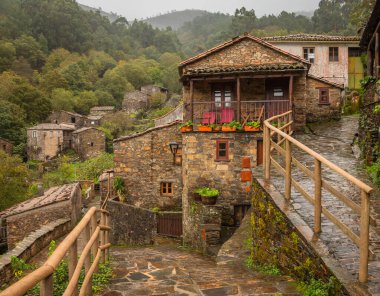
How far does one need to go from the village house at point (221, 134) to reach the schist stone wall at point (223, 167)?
4 centimetres

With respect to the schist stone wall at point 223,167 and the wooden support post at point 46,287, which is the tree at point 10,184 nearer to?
the schist stone wall at point 223,167

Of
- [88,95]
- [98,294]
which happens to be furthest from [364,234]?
[88,95]

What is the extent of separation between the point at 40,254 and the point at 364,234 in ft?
28.2

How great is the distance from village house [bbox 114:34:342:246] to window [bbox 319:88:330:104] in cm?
5

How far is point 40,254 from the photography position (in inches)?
372

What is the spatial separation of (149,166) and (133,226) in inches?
168

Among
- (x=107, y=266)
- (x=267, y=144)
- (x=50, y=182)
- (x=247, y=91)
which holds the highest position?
(x=247, y=91)

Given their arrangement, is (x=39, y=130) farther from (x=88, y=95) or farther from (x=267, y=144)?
(x=267, y=144)

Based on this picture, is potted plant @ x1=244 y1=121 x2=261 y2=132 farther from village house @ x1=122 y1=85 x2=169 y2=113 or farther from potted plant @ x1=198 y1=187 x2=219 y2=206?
village house @ x1=122 y1=85 x2=169 y2=113

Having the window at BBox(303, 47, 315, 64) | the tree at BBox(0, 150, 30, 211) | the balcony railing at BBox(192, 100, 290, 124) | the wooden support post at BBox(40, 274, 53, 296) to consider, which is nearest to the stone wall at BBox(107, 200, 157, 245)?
the balcony railing at BBox(192, 100, 290, 124)

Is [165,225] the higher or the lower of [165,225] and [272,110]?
the lower

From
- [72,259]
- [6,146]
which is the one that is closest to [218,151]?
Answer: [72,259]

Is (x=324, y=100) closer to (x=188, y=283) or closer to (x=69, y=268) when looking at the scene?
(x=188, y=283)

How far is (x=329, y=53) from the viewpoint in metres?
26.1
